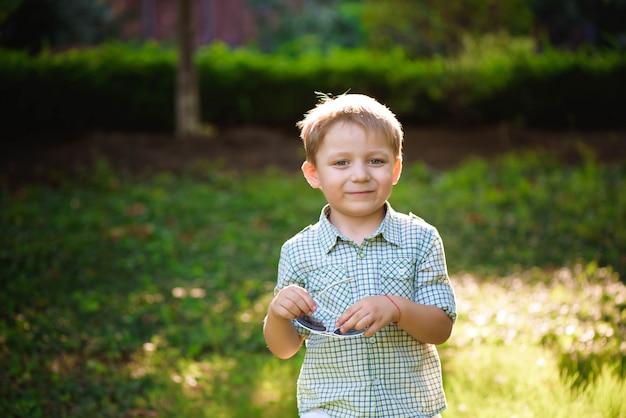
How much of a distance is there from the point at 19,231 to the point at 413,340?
531 centimetres

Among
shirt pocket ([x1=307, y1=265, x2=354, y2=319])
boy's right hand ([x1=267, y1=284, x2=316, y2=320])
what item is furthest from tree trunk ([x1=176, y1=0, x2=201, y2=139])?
boy's right hand ([x1=267, y1=284, x2=316, y2=320])

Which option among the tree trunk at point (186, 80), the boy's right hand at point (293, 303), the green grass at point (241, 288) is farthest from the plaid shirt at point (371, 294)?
the tree trunk at point (186, 80)

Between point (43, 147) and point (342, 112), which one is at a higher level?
point (43, 147)

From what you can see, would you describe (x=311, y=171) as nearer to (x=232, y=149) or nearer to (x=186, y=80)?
(x=232, y=149)

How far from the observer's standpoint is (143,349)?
4.66 m

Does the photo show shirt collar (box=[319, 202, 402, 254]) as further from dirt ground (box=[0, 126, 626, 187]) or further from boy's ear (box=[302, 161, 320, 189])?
dirt ground (box=[0, 126, 626, 187])

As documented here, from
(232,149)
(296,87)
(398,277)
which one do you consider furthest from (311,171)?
(296,87)

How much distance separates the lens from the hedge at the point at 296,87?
1109 cm

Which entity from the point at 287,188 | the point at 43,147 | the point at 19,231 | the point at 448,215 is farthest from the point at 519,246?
the point at 43,147

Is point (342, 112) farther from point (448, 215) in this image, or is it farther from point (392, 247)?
point (448, 215)

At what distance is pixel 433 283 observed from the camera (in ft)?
7.55

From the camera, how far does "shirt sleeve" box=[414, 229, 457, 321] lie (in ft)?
7.48

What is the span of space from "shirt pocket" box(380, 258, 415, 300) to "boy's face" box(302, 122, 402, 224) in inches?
6.9

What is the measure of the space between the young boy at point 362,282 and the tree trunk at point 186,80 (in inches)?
340
